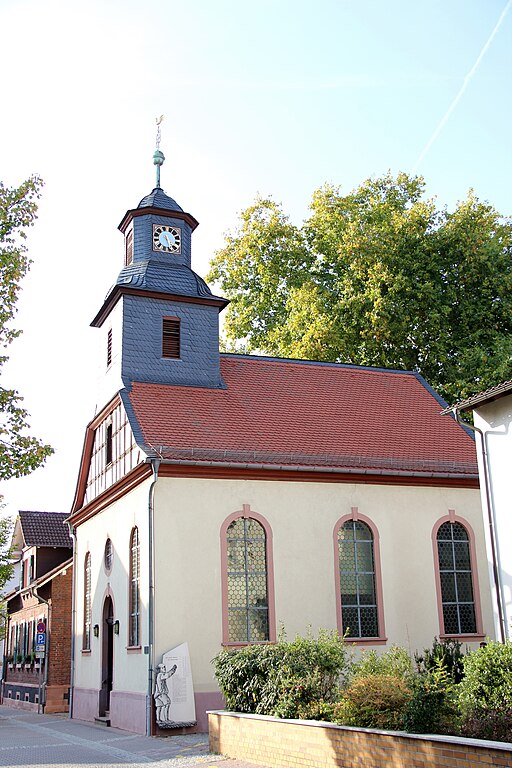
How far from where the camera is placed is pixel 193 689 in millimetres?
17391

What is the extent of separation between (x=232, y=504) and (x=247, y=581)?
1711 mm

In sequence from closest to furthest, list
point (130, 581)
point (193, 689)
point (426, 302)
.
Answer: point (193, 689) → point (130, 581) → point (426, 302)

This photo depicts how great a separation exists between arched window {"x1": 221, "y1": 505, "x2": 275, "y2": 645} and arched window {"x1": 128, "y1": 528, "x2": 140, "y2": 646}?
7.02ft

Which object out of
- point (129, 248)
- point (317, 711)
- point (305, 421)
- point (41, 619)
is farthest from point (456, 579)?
point (41, 619)

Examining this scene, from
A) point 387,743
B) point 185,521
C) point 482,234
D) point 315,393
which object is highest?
point 482,234

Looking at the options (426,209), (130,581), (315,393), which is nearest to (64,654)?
(130,581)

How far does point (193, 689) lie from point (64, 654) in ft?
44.6

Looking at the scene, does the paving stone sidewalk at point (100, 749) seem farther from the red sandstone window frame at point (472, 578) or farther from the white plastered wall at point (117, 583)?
the red sandstone window frame at point (472, 578)

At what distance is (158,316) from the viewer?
893 inches

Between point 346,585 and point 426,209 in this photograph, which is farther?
point 426,209

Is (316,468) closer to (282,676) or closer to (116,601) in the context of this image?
(116,601)

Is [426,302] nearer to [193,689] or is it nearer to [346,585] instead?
[346,585]

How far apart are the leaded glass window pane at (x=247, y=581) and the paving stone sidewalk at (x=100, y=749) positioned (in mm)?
2461

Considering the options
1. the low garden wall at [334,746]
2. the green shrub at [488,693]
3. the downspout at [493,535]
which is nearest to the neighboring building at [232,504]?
the downspout at [493,535]
